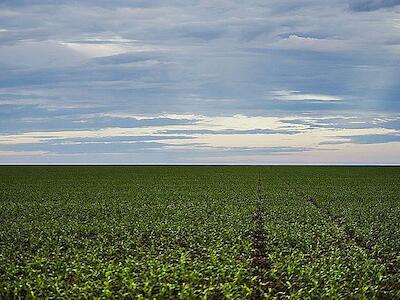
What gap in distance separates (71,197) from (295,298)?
27.1 metres

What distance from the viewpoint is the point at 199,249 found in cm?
1772

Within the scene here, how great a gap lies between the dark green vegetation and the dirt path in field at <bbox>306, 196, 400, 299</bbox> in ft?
0.13

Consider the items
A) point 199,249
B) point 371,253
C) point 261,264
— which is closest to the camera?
point 261,264

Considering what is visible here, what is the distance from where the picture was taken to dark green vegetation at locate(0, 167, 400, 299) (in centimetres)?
1307

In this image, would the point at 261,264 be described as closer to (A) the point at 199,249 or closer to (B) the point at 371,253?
(A) the point at 199,249

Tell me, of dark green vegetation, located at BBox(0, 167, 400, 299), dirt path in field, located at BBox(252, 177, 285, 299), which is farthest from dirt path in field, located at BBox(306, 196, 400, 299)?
dirt path in field, located at BBox(252, 177, 285, 299)

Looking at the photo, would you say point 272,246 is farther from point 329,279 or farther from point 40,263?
point 40,263

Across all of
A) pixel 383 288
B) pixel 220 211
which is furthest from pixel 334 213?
pixel 383 288

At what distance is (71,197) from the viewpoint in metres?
37.3

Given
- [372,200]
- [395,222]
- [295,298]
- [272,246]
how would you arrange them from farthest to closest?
[372,200], [395,222], [272,246], [295,298]

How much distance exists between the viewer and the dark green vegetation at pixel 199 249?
13070mm

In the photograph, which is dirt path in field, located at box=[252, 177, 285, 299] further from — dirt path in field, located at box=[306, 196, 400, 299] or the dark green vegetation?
dirt path in field, located at box=[306, 196, 400, 299]

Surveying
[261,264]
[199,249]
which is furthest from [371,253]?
[199,249]

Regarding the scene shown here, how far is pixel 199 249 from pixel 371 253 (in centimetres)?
535
